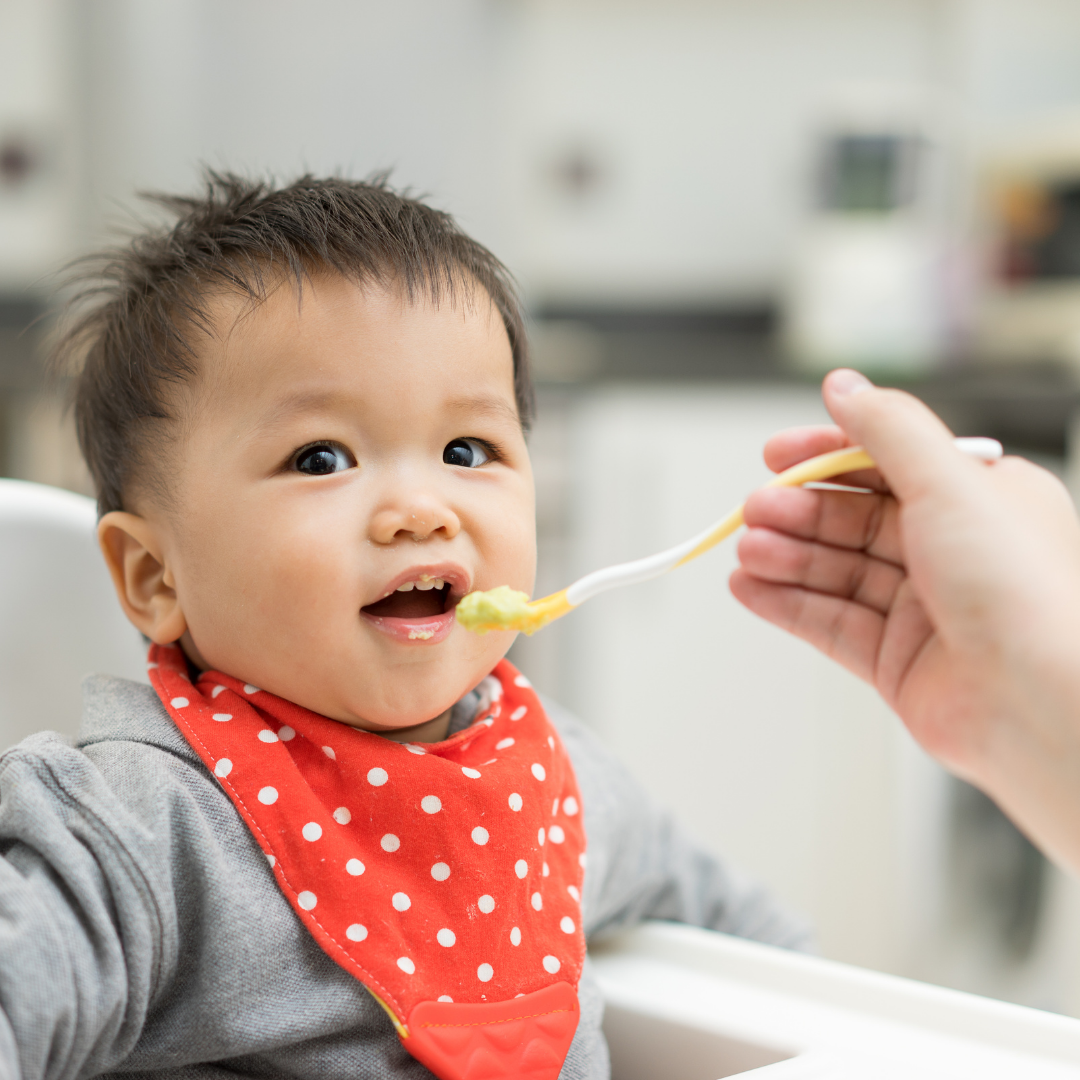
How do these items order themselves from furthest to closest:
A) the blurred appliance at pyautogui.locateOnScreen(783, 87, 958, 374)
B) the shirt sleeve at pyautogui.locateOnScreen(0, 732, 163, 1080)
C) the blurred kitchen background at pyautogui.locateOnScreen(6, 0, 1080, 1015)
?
1. the blurred appliance at pyautogui.locateOnScreen(783, 87, 958, 374)
2. the blurred kitchen background at pyautogui.locateOnScreen(6, 0, 1080, 1015)
3. the shirt sleeve at pyautogui.locateOnScreen(0, 732, 163, 1080)

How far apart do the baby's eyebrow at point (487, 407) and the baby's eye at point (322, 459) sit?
0.06 metres

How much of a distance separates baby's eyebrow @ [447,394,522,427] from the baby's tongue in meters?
0.10

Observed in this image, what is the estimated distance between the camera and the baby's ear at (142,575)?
0.68 meters

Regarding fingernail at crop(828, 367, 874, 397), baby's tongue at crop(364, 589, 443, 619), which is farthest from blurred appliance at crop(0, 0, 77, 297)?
fingernail at crop(828, 367, 874, 397)

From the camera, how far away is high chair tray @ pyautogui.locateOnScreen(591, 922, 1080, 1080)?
A: 2.05ft

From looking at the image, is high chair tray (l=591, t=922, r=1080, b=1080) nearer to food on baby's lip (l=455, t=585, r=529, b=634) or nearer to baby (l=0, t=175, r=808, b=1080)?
baby (l=0, t=175, r=808, b=1080)

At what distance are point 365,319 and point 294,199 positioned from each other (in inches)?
3.8

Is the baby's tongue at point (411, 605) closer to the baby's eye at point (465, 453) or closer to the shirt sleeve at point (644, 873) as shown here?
the baby's eye at point (465, 453)

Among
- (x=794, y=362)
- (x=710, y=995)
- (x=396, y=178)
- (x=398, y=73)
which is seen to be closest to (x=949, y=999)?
(x=710, y=995)

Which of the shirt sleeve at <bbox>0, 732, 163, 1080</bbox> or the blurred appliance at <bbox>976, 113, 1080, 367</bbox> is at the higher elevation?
the blurred appliance at <bbox>976, 113, 1080, 367</bbox>

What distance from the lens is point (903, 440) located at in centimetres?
58

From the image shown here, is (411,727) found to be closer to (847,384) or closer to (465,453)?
(465,453)

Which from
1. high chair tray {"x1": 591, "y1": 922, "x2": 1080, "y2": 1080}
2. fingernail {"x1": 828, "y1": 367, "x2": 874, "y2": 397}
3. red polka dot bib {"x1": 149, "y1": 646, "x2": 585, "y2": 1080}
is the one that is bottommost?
high chair tray {"x1": 591, "y1": 922, "x2": 1080, "y2": 1080}

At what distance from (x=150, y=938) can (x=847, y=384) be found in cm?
43
